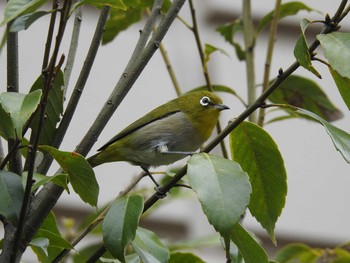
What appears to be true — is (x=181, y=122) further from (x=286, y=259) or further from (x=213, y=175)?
(x=213, y=175)

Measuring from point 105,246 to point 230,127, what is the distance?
0.29 m

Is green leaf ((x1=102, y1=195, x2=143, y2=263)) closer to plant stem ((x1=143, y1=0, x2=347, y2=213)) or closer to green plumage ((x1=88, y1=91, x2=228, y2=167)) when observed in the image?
plant stem ((x1=143, y1=0, x2=347, y2=213))

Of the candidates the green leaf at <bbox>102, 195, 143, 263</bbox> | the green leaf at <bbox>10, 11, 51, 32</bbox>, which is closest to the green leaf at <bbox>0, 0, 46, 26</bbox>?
the green leaf at <bbox>10, 11, 51, 32</bbox>

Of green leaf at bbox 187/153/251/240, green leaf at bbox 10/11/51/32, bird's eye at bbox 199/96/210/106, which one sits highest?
green leaf at bbox 10/11/51/32

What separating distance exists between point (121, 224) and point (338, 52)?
1.49 ft

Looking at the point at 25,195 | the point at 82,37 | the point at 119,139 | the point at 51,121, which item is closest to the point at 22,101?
the point at 25,195

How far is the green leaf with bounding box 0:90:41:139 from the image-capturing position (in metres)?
1.20

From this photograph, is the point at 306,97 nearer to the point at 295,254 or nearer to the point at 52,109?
the point at 295,254

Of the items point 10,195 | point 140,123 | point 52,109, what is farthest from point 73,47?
point 140,123

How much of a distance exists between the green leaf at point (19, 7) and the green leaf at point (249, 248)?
0.51 meters

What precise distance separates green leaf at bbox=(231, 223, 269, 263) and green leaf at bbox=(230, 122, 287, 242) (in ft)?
0.17

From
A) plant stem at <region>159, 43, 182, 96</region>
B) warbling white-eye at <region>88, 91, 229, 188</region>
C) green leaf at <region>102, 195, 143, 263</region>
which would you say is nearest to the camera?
green leaf at <region>102, 195, 143, 263</region>

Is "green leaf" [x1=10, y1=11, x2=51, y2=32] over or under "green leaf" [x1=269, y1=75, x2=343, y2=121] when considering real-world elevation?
over

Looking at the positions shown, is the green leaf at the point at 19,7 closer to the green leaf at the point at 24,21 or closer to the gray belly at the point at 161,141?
the green leaf at the point at 24,21
